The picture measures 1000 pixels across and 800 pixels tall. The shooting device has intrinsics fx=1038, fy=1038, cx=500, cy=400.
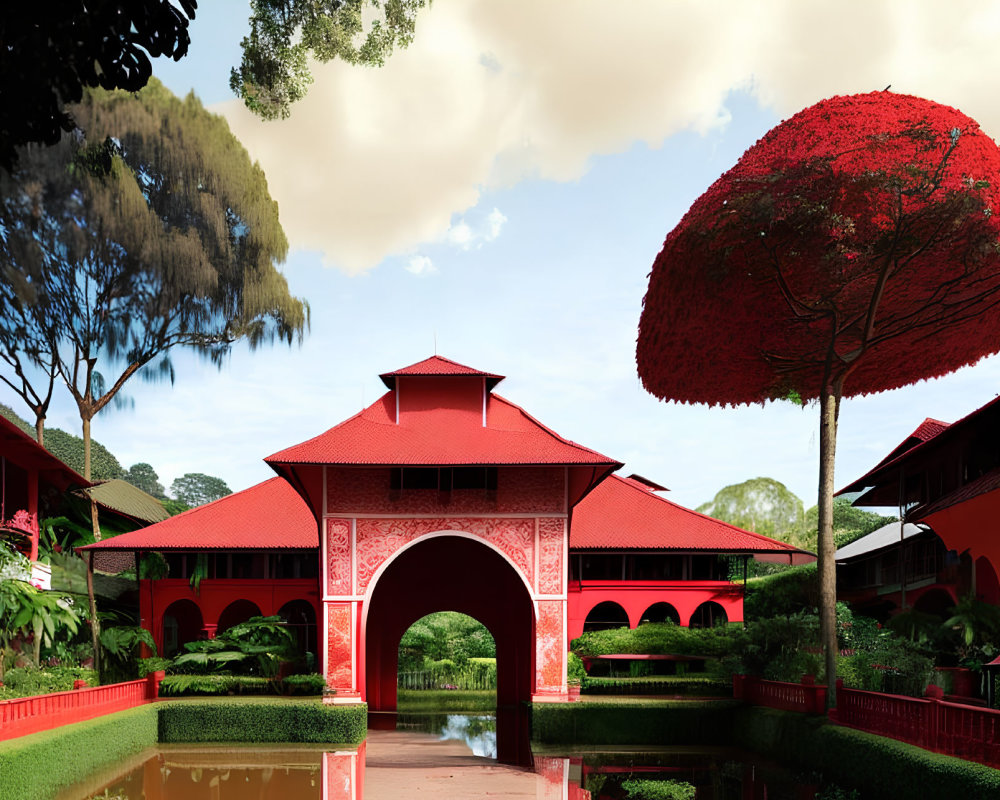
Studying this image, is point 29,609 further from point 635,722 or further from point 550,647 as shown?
point 635,722

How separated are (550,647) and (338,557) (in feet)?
15.2

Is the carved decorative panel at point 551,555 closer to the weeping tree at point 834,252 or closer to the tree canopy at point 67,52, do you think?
the weeping tree at point 834,252

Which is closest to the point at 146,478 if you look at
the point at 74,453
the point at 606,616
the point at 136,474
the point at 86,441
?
the point at 136,474

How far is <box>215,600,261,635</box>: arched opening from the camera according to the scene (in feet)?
94.2

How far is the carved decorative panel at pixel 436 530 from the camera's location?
21.1 m

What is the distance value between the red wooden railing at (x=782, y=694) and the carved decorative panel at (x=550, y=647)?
144 inches

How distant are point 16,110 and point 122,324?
32.0 meters

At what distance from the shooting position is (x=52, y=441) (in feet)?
175

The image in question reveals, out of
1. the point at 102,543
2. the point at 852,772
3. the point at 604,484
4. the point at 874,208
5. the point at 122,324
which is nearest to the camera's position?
the point at 852,772

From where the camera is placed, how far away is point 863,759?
13672mm

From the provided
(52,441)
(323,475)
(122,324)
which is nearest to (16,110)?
(323,475)

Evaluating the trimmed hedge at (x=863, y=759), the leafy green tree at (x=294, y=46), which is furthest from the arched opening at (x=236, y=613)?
the leafy green tree at (x=294, y=46)

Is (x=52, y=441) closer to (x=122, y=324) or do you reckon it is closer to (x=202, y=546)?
(x=122, y=324)

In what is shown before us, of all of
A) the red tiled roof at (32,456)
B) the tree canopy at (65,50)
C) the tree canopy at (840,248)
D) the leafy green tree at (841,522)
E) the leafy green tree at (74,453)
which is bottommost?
the leafy green tree at (841,522)
